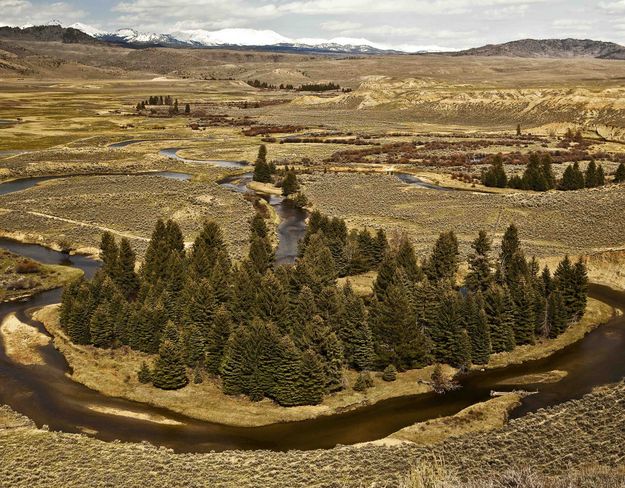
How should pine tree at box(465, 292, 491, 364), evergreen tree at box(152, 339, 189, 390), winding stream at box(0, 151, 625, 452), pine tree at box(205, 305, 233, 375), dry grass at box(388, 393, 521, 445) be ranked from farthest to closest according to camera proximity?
pine tree at box(465, 292, 491, 364) < pine tree at box(205, 305, 233, 375) < evergreen tree at box(152, 339, 189, 390) < winding stream at box(0, 151, 625, 452) < dry grass at box(388, 393, 521, 445)

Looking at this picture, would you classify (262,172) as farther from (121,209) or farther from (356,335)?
(356,335)

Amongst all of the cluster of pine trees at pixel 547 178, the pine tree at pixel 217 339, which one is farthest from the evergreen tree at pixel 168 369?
the cluster of pine trees at pixel 547 178

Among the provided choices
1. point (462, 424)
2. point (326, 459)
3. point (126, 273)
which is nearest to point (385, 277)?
point (462, 424)

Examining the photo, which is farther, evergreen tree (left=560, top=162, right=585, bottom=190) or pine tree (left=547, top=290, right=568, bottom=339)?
evergreen tree (left=560, top=162, right=585, bottom=190)

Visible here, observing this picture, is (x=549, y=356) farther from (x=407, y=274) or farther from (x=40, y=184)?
(x=40, y=184)

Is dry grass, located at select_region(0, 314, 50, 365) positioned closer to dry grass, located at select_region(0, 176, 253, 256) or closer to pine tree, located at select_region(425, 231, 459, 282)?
dry grass, located at select_region(0, 176, 253, 256)

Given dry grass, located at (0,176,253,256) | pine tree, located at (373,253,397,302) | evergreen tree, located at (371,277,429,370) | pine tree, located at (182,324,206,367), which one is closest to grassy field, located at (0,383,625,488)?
evergreen tree, located at (371,277,429,370)

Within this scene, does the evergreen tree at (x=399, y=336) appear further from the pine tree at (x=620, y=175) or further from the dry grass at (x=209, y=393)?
the pine tree at (x=620, y=175)
